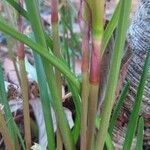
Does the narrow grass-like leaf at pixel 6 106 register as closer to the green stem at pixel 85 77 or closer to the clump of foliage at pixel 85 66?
the clump of foliage at pixel 85 66

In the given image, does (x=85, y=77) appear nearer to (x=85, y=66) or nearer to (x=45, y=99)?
(x=85, y=66)

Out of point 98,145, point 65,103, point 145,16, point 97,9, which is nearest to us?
point 97,9

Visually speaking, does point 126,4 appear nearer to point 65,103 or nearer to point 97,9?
point 97,9

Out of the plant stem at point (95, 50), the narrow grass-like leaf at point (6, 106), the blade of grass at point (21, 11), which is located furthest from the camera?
the narrow grass-like leaf at point (6, 106)

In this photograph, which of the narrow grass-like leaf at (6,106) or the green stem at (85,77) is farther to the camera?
the narrow grass-like leaf at (6,106)

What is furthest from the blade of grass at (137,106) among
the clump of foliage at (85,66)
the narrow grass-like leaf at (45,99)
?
the narrow grass-like leaf at (45,99)

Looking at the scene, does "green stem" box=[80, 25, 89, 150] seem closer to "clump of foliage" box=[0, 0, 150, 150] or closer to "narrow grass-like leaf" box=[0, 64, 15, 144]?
"clump of foliage" box=[0, 0, 150, 150]

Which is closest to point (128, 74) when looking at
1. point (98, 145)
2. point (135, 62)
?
point (135, 62)

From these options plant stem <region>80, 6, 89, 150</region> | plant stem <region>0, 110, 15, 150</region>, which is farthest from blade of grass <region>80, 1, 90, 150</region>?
plant stem <region>0, 110, 15, 150</region>
